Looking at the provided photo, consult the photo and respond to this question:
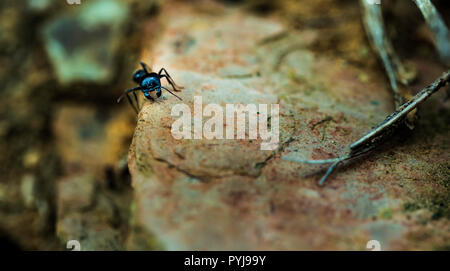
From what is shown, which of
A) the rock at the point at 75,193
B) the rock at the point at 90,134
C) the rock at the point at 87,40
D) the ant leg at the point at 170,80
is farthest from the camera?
the rock at the point at 87,40

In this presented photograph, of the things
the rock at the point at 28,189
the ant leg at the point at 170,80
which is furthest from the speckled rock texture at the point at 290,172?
the rock at the point at 28,189

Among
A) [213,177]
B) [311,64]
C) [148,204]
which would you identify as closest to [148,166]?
[148,204]

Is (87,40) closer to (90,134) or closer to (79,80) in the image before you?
(79,80)

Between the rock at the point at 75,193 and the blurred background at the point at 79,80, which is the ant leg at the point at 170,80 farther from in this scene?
the rock at the point at 75,193

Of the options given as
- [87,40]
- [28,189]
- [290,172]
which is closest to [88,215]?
[28,189]
